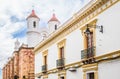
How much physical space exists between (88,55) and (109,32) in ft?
7.06

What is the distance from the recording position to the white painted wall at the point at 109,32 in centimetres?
1109

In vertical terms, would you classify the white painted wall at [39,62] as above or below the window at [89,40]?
below

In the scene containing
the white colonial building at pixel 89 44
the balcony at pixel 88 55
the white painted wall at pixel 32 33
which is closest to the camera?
the white colonial building at pixel 89 44

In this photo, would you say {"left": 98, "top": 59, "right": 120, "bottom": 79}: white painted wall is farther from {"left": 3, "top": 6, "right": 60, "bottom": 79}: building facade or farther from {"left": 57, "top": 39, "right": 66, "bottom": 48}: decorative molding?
{"left": 3, "top": 6, "right": 60, "bottom": 79}: building facade

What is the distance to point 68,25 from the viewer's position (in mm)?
16203

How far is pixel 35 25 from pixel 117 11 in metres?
21.8

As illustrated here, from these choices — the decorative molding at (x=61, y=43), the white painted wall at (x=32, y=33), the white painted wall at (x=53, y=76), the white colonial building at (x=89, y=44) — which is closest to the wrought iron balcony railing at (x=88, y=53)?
the white colonial building at (x=89, y=44)

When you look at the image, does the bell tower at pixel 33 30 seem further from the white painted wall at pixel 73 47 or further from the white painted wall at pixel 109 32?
the white painted wall at pixel 109 32

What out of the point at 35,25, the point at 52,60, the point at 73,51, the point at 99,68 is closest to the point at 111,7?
the point at 99,68

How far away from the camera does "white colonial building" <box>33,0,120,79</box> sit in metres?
11.4

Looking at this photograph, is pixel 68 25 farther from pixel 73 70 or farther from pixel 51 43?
pixel 51 43

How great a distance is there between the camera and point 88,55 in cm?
1334

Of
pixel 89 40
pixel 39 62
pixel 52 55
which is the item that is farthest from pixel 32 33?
pixel 89 40

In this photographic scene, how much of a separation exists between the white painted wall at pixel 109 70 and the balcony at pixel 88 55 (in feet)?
2.21
